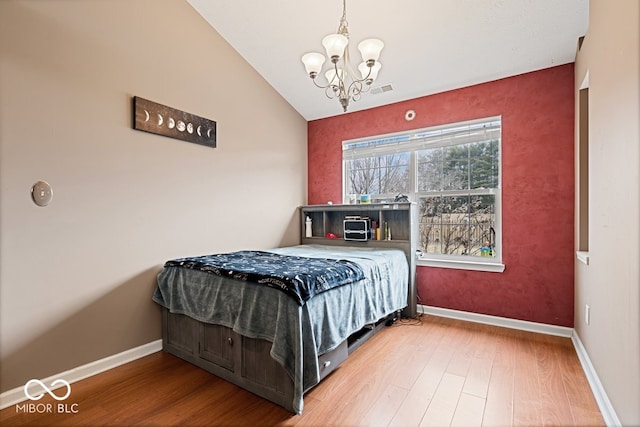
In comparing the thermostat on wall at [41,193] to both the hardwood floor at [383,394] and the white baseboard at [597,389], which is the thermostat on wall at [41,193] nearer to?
the hardwood floor at [383,394]

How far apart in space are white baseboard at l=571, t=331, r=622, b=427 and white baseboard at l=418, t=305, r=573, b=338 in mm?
302

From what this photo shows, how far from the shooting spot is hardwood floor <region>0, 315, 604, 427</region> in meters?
1.76

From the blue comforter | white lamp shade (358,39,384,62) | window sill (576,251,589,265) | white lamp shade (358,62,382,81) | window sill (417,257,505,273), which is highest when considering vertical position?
white lamp shade (358,39,384,62)

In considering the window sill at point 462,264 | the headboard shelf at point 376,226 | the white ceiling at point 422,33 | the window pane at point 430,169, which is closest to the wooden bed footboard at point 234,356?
the headboard shelf at point 376,226

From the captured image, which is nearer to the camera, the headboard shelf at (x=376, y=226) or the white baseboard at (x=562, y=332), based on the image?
the white baseboard at (x=562, y=332)

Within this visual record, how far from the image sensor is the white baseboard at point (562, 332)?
173cm

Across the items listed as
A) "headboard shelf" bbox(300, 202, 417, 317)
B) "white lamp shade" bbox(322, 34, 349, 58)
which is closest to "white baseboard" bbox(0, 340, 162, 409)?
"headboard shelf" bbox(300, 202, 417, 317)

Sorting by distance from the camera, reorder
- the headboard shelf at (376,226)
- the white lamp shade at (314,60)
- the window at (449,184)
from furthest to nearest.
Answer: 1. the headboard shelf at (376,226)
2. the window at (449,184)
3. the white lamp shade at (314,60)

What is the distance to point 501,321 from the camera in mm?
3195

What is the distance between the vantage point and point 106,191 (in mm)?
2350

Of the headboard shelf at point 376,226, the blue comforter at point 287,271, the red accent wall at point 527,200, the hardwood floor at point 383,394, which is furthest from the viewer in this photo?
the headboard shelf at point 376,226

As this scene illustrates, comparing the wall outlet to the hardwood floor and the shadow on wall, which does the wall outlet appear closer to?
the hardwood floor

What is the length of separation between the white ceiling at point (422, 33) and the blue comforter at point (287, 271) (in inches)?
86.1

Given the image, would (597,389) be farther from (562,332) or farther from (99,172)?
(99,172)
